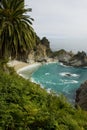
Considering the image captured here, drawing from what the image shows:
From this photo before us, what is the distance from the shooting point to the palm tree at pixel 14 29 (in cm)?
3156

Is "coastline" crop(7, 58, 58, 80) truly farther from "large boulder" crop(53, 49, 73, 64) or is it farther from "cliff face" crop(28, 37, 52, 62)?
"large boulder" crop(53, 49, 73, 64)

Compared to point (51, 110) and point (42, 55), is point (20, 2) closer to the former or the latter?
point (51, 110)

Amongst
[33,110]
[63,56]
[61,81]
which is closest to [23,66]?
[61,81]

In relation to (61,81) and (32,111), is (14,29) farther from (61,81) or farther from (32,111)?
(61,81)

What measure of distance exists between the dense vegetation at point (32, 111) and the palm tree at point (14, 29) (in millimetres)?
14333

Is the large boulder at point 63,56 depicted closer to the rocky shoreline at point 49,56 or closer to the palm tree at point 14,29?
the rocky shoreline at point 49,56

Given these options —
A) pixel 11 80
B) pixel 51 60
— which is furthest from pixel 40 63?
pixel 11 80

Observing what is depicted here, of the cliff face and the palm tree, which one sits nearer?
the palm tree

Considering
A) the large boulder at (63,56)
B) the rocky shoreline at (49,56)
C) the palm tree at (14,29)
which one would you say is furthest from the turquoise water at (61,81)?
the large boulder at (63,56)

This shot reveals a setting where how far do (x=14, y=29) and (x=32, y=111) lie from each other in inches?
751

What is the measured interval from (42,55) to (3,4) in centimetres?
10421

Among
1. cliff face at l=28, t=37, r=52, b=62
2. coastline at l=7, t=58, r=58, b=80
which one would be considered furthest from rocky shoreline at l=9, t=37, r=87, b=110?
coastline at l=7, t=58, r=58, b=80

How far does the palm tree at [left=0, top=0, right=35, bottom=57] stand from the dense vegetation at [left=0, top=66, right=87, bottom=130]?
47.0 feet

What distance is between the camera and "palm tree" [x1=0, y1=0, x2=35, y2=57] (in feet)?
104
